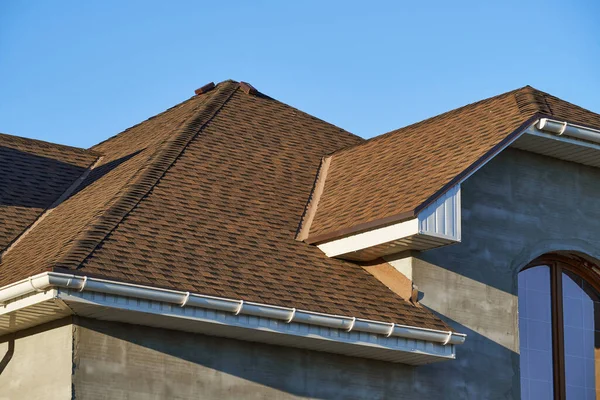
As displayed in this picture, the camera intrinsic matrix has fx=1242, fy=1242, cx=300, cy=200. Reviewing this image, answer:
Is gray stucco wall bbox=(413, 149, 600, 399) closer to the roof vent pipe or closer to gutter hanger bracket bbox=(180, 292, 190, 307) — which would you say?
the roof vent pipe

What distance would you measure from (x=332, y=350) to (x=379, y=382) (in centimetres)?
87

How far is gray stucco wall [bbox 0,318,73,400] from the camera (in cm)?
1413

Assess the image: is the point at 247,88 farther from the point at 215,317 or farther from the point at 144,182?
the point at 215,317

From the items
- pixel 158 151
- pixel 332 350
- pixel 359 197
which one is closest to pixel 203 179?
pixel 158 151

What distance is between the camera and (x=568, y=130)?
692 inches

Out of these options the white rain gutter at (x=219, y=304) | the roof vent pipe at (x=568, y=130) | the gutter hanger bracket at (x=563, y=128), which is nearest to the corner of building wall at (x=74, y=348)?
the white rain gutter at (x=219, y=304)

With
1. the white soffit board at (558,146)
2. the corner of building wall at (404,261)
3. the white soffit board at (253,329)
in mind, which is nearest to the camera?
the white soffit board at (253,329)

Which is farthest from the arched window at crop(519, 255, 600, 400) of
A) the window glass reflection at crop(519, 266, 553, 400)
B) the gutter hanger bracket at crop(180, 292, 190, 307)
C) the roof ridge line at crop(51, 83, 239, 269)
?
the gutter hanger bracket at crop(180, 292, 190, 307)

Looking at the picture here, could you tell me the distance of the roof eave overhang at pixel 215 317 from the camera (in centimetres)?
1372

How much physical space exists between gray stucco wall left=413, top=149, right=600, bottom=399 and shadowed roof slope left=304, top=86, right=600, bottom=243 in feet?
2.24

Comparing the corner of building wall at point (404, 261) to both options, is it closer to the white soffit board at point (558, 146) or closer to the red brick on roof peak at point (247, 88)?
the white soffit board at point (558, 146)

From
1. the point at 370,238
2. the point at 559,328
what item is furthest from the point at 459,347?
the point at 559,328

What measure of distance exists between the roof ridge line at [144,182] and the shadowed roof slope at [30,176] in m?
1.76

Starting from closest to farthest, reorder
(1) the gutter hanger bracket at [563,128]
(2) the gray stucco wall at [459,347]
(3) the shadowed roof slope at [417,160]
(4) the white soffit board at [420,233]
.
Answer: (2) the gray stucco wall at [459,347]
(4) the white soffit board at [420,233]
(3) the shadowed roof slope at [417,160]
(1) the gutter hanger bracket at [563,128]
